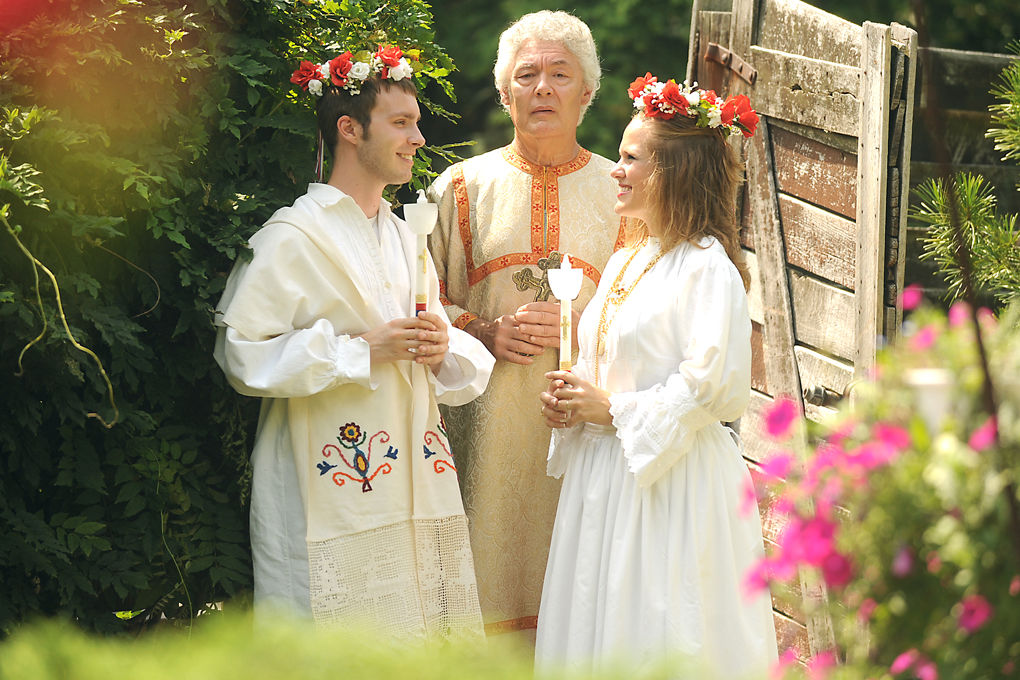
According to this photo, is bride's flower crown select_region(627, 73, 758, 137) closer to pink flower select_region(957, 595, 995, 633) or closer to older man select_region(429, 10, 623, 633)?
older man select_region(429, 10, 623, 633)

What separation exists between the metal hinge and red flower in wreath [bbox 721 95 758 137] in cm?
89

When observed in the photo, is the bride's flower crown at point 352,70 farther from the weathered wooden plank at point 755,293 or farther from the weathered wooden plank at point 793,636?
the weathered wooden plank at point 793,636

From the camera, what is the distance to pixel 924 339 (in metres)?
1.56

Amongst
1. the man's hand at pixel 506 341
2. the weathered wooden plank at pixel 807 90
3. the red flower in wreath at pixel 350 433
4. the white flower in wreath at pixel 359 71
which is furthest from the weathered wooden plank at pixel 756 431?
the white flower in wreath at pixel 359 71

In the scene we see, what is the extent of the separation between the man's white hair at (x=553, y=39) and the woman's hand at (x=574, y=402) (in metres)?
1.17

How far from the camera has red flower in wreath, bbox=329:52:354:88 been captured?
3371 millimetres

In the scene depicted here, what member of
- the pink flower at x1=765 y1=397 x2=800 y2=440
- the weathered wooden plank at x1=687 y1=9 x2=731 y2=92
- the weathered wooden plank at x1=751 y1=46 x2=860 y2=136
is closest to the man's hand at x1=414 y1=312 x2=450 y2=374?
the weathered wooden plank at x1=751 y1=46 x2=860 y2=136

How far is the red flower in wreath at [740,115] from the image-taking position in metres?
3.28

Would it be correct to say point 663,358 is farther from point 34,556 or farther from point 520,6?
point 520,6

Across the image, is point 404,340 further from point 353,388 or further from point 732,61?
point 732,61

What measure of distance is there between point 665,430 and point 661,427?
0.01m

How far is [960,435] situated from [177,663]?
999mm

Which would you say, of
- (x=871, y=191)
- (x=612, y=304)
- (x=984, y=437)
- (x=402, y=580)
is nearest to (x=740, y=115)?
(x=871, y=191)

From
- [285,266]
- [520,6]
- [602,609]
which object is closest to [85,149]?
[285,266]
